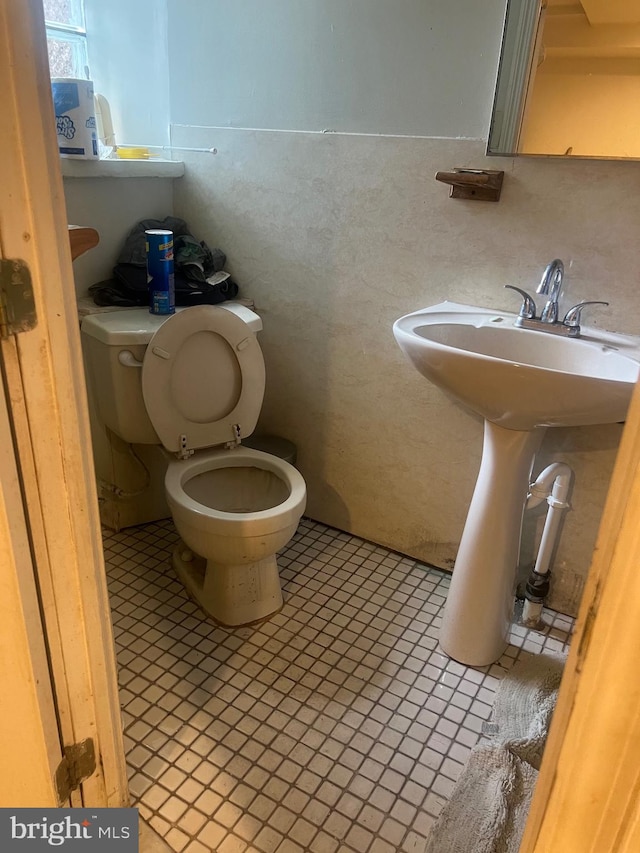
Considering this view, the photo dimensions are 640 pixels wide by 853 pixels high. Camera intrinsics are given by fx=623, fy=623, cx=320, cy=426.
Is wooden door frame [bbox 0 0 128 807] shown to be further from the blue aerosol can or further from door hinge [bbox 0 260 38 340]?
the blue aerosol can

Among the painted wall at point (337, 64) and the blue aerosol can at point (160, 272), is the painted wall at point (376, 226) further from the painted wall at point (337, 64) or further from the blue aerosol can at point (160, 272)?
the blue aerosol can at point (160, 272)

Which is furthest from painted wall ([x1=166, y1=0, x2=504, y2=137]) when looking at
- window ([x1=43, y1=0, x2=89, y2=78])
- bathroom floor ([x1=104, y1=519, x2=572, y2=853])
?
bathroom floor ([x1=104, y1=519, x2=572, y2=853])

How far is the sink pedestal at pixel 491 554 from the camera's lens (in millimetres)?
1525

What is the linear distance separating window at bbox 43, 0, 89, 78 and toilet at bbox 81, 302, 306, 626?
0.82 metres

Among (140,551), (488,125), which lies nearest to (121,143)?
(488,125)

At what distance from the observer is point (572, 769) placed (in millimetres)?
531

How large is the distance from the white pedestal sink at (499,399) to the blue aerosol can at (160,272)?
0.74 meters

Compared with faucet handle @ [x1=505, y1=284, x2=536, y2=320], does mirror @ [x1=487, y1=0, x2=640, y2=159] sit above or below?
above

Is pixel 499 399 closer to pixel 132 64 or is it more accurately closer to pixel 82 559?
pixel 82 559

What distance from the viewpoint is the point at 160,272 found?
1.83 meters

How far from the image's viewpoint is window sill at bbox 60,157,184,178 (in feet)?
5.91

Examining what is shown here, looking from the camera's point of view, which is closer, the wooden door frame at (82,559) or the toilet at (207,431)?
the wooden door frame at (82,559)

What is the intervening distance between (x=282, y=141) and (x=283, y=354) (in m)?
0.66

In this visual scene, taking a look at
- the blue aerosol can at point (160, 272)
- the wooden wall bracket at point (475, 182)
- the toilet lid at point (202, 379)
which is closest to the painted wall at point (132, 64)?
the blue aerosol can at point (160, 272)
